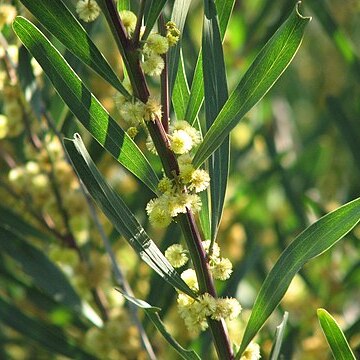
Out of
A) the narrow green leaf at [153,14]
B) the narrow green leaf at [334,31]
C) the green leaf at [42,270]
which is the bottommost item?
the narrow green leaf at [153,14]

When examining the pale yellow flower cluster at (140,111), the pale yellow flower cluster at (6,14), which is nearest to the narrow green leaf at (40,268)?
the pale yellow flower cluster at (6,14)

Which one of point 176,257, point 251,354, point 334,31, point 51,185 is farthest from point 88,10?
point 334,31

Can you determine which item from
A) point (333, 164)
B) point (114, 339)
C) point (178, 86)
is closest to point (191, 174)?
point (178, 86)

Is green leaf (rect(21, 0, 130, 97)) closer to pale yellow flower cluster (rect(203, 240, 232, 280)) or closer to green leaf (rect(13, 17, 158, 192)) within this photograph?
green leaf (rect(13, 17, 158, 192))

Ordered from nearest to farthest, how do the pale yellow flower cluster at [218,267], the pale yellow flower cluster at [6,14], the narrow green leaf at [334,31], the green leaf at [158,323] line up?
the green leaf at [158,323]
the pale yellow flower cluster at [218,267]
the pale yellow flower cluster at [6,14]
the narrow green leaf at [334,31]

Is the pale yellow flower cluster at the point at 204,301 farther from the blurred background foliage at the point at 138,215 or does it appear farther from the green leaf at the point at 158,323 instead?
the blurred background foliage at the point at 138,215

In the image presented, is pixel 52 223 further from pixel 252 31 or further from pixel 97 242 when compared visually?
pixel 252 31

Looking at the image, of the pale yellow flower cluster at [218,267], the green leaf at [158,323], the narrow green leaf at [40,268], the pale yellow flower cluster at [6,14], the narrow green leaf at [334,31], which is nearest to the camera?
the green leaf at [158,323]
